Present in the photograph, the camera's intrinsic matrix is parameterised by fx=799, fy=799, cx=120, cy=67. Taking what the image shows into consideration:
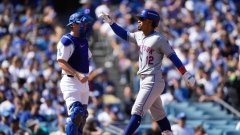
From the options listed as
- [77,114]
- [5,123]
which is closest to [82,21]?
[77,114]

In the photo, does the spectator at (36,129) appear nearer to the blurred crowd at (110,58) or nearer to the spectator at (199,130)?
the blurred crowd at (110,58)

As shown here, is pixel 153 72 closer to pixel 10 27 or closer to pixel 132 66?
pixel 132 66

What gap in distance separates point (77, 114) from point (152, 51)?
1420mm

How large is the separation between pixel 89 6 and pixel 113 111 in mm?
5616

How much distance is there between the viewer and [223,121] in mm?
16266

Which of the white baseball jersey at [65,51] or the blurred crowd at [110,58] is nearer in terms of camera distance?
the white baseball jersey at [65,51]

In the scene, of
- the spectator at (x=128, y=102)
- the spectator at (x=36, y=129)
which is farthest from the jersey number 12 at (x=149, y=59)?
the spectator at (x=128, y=102)

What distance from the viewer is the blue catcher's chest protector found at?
1142 cm

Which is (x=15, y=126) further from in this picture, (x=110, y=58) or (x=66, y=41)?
(x=110, y=58)

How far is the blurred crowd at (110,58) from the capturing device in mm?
16562

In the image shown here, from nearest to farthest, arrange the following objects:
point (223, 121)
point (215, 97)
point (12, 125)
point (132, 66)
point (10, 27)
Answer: point (12, 125), point (223, 121), point (215, 97), point (132, 66), point (10, 27)

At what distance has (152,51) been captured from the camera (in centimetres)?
1146

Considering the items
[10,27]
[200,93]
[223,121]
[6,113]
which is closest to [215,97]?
[200,93]

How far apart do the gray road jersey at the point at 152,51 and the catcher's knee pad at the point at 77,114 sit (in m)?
1.06
